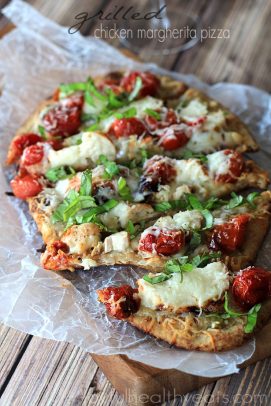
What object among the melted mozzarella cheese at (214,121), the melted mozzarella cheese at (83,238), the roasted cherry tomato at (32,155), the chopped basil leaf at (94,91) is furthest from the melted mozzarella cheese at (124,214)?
the chopped basil leaf at (94,91)

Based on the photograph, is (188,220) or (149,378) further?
(188,220)

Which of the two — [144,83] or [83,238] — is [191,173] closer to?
[83,238]

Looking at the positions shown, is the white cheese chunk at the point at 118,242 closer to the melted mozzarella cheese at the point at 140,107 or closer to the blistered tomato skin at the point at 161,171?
the blistered tomato skin at the point at 161,171

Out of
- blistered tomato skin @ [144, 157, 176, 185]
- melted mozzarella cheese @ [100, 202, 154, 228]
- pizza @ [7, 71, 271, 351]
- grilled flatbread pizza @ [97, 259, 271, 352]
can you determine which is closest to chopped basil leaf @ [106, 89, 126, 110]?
pizza @ [7, 71, 271, 351]

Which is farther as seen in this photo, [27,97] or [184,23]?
[184,23]

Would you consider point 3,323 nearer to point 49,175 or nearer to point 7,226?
point 7,226

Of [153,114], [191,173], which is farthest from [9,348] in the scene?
[153,114]

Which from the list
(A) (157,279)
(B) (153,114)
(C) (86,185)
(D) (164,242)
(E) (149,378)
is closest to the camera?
(E) (149,378)

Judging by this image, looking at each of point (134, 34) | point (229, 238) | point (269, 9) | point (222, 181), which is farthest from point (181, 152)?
point (269, 9)

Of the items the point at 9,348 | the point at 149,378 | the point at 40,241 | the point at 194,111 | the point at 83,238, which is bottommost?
the point at 9,348
